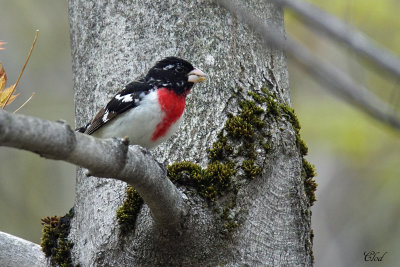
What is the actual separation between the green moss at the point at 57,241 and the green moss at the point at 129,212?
44 cm

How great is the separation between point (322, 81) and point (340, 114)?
5809 mm

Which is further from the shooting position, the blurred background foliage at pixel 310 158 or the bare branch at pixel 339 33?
the blurred background foliage at pixel 310 158

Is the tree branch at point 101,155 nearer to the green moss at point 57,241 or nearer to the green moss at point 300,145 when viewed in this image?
the green moss at point 57,241

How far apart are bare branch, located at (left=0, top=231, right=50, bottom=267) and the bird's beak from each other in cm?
134

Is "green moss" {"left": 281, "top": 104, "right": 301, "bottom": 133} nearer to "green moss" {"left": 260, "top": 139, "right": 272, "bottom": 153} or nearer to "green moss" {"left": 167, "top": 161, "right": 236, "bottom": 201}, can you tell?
"green moss" {"left": 260, "top": 139, "right": 272, "bottom": 153}

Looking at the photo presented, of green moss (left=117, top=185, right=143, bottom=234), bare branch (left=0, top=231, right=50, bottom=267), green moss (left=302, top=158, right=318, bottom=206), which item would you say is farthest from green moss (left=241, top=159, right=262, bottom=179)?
bare branch (left=0, top=231, right=50, bottom=267)

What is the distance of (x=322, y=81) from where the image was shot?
4.98ft

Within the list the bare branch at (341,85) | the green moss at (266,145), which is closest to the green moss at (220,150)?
the green moss at (266,145)

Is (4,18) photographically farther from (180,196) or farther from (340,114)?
(180,196)

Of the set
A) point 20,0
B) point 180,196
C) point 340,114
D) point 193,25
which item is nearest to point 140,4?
point 193,25

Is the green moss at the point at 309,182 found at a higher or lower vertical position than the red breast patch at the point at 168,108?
lower

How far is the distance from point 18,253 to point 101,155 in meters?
1.39

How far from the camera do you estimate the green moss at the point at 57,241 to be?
3.37m

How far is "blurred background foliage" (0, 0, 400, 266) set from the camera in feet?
25.5
